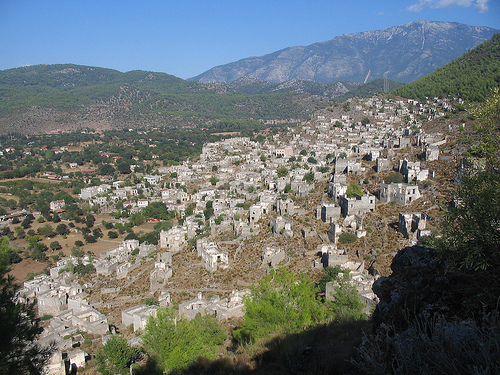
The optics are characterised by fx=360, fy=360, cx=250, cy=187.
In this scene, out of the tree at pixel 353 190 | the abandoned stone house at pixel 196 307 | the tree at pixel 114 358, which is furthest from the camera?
the tree at pixel 353 190

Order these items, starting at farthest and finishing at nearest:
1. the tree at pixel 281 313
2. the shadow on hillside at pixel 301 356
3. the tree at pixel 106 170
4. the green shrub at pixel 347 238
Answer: the tree at pixel 106 170 → the green shrub at pixel 347 238 → the tree at pixel 281 313 → the shadow on hillside at pixel 301 356

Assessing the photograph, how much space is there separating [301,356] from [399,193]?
17210 mm

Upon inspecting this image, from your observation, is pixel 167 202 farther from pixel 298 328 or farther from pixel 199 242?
pixel 298 328

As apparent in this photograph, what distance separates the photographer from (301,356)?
5.60 m

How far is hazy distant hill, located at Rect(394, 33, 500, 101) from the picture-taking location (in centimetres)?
4628

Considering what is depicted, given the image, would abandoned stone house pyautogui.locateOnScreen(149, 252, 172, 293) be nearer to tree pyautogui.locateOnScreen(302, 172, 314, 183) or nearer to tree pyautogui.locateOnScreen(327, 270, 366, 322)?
tree pyautogui.locateOnScreen(327, 270, 366, 322)

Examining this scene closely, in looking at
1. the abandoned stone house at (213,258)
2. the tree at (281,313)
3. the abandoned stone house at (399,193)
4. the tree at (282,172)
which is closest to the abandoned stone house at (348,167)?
the abandoned stone house at (399,193)

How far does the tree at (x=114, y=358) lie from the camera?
37.1 feet

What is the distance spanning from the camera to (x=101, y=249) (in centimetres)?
3109

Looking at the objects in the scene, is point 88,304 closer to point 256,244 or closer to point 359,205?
point 256,244

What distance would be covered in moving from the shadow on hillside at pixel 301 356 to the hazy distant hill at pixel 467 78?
44.6m

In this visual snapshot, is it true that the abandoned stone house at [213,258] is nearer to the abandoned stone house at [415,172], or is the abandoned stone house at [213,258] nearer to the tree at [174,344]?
the tree at [174,344]

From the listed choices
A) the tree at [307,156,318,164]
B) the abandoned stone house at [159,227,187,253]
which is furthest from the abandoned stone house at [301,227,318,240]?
the tree at [307,156,318,164]

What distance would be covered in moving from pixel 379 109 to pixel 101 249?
46.7m
